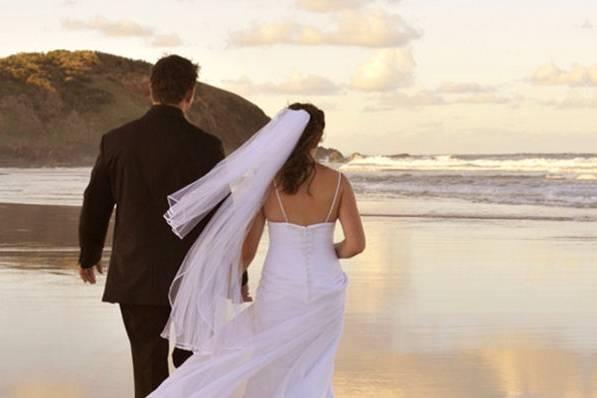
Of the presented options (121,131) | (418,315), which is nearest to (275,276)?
(121,131)

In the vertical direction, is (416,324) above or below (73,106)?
above

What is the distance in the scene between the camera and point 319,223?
4906 mm

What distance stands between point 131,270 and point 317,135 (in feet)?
3.20

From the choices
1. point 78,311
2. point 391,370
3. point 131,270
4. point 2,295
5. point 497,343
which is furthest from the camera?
point 2,295

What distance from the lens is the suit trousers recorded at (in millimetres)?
4656

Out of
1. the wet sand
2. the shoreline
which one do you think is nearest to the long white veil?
the wet sand

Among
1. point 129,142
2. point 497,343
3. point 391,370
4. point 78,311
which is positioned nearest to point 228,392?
point 129,142

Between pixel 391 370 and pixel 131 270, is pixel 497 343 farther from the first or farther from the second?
pixel 131 270

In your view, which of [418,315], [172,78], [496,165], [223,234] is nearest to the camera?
[172,78]

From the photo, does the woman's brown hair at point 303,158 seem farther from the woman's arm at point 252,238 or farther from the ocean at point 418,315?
the ocean at point 418,315

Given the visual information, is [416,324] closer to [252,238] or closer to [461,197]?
[252,238]

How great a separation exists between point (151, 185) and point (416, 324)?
13.7 ft

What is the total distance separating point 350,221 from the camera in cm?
491

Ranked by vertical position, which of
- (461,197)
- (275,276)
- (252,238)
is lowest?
(461,197)
